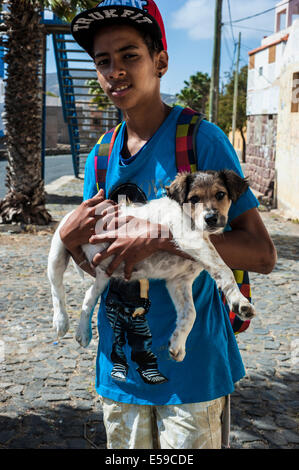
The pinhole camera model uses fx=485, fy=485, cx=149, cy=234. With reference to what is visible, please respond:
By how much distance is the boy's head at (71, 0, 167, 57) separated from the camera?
2135 millimetres

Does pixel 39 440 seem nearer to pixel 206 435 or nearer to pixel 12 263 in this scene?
pixel 206 435

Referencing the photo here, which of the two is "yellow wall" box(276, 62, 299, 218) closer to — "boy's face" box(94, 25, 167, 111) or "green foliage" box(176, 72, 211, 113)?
"boy's face" box(94, 25, 167, 111)

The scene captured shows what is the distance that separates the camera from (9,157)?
14219mm

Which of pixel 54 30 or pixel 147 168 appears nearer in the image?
pixel 147 168

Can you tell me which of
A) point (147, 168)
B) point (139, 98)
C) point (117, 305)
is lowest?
point (117, 305)

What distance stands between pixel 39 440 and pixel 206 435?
284 centimetres

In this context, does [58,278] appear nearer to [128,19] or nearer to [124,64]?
[124,64]

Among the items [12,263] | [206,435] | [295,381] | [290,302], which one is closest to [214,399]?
[206,435]

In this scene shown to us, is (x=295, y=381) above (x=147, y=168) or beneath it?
beneath

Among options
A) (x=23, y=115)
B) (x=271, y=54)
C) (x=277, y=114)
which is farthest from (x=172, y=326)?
(x=271, y=54)

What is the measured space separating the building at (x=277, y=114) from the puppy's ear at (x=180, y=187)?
14.0 meters

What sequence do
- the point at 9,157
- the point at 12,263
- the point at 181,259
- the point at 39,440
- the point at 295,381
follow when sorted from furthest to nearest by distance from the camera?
the point at 9,157
the point at 12,263
the point at 295,381
the point at 39,440
the point at 181,259

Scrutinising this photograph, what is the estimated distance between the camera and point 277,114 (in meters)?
18.2

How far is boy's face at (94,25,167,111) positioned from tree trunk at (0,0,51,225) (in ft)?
39.9
